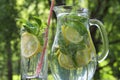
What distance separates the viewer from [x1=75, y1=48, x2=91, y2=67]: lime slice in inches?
35.9

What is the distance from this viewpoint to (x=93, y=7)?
3502 mm

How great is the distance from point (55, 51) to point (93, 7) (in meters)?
2.61

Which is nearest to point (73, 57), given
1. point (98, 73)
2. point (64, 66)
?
point (64, 66)

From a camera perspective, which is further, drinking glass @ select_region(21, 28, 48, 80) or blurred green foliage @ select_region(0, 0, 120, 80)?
blurred green foliage @ select_region(0, 0, 120, 80)

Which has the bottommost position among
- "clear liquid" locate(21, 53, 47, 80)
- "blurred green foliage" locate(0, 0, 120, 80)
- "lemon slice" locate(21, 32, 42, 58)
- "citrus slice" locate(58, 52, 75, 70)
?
"blurred green foliage" locate(0, 0, 120, 80)

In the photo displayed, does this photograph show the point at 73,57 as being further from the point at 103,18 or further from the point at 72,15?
the point at 103,18

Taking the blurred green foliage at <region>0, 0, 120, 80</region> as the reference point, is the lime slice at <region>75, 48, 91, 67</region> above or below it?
above

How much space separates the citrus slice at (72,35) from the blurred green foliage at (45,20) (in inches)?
80.1

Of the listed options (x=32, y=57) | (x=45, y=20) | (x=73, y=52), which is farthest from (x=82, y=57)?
(x=45, y=20)

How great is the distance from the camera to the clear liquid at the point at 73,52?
912mm

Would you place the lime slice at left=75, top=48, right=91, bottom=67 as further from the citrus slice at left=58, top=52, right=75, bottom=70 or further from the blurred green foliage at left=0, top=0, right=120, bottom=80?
the blurred green foliage at left=0, top=0, right=120, bottom=80

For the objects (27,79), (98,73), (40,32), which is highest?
(40,32)

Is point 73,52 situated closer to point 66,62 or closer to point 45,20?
point 66,62

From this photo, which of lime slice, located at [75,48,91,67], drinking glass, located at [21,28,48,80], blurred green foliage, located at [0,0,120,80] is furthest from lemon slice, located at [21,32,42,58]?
blurred green foliage, located at [0,0,120,80]
